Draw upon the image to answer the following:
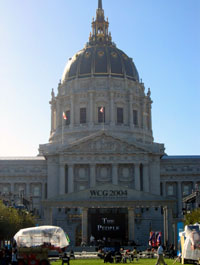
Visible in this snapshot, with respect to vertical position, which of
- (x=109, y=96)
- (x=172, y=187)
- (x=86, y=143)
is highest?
(x=109, y=96)

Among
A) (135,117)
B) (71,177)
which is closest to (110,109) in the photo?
(135,117)

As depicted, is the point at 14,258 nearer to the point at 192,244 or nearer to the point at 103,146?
the point at 192,244

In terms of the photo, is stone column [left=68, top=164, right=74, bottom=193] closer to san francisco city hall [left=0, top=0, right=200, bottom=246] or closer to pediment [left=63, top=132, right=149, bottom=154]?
san francisco city hall [left=0, top=0, right=200, bottom=246]

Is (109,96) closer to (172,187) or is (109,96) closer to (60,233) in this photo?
(172,187)

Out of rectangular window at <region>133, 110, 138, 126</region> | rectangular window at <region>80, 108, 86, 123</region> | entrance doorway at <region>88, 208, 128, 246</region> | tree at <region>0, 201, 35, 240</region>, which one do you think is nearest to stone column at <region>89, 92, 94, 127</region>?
rectangular window at <region>80, 108, 86, 123</region>

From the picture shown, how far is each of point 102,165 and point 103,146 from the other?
3.50 metres

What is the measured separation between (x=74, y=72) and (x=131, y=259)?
81910 mm

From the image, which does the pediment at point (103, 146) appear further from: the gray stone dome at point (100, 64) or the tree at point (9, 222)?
the tree at point (9, 222)

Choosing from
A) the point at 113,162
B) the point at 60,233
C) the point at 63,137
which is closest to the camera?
the point at 60,233

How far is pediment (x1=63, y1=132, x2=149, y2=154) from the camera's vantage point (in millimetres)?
98750

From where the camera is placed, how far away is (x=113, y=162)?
98.2 metres

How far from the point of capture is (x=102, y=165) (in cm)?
9931

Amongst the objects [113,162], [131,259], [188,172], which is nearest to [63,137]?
[113,162]

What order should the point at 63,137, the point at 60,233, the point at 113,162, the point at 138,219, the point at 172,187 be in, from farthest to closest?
the point at 63,137, the point at 172,187, the point at 113,162, the point at 138,219, the point at 60,233
